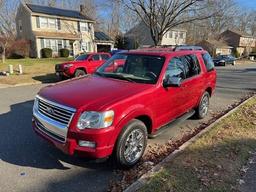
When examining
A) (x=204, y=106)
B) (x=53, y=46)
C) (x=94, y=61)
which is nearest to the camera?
(x=204, y=106)

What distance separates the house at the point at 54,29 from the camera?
33.0 metres

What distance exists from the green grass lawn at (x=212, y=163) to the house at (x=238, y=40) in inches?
2745

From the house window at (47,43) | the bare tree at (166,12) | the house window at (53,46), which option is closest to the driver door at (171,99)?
the bare tree at (166,12)

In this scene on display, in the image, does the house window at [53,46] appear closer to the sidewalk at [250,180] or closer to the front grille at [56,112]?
the front grille at [56,112]

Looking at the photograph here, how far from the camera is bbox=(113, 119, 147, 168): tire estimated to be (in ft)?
12.1

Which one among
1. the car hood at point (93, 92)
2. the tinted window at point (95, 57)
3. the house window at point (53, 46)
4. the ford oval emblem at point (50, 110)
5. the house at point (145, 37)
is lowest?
the ford oval emblem at point (50, 110)

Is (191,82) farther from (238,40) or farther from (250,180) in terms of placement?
(238,40)

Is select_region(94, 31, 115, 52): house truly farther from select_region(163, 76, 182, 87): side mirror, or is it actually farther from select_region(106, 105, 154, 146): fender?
select_region(106, 105, 154, 146): fender

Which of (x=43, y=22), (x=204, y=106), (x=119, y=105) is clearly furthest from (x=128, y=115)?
(x=43, y=22)

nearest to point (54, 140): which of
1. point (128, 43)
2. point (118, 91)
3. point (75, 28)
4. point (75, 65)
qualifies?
point (118, 91)

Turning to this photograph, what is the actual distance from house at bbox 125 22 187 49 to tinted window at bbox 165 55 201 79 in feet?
126

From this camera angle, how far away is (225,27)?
2943 inches

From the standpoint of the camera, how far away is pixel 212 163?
4.05 meters

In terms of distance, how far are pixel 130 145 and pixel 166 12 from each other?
81.2 feet
